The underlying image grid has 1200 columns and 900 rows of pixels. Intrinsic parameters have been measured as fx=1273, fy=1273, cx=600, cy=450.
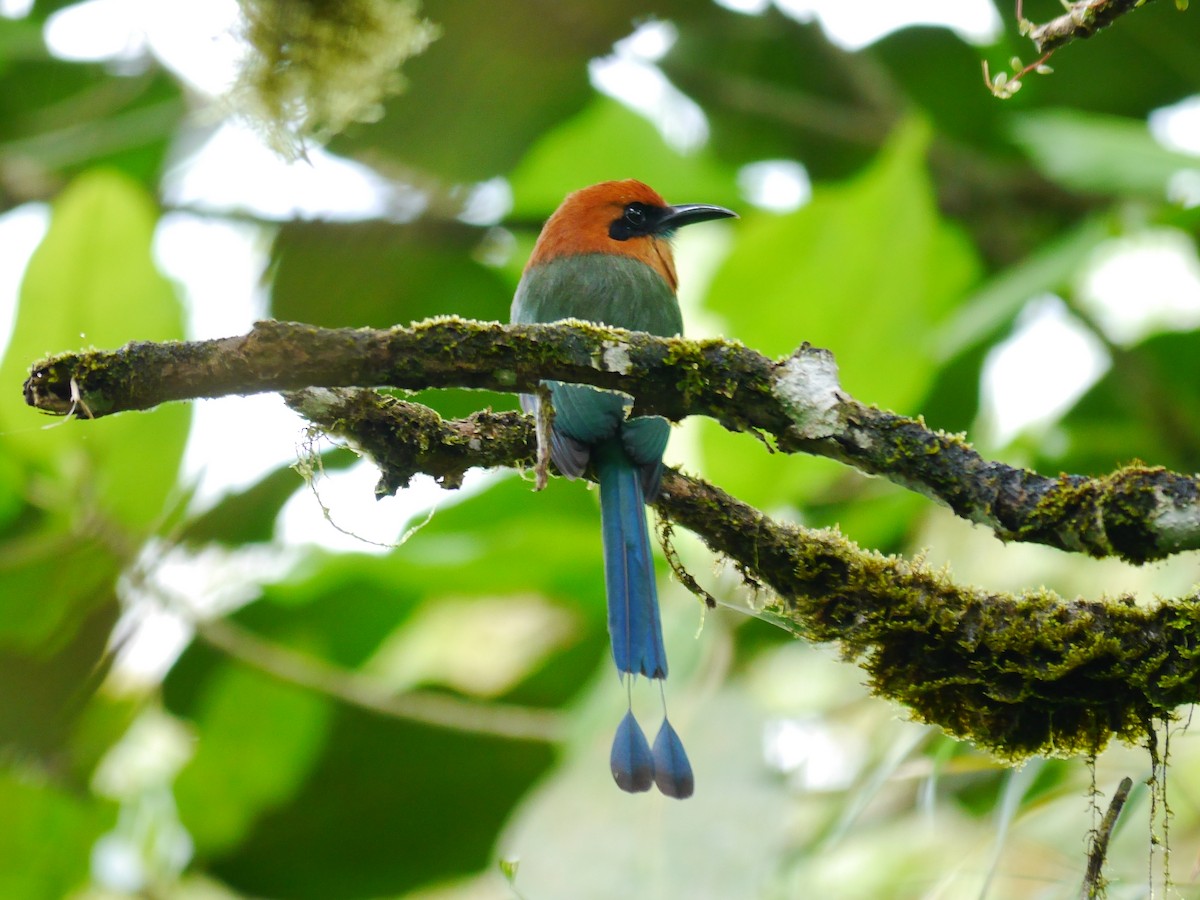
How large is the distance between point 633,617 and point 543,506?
2.10 m

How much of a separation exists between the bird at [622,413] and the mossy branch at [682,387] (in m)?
0.14

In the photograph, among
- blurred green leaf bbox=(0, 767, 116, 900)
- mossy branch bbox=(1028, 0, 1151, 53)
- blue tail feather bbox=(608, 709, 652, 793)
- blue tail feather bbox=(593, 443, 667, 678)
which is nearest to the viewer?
mossy branch bbox=(1028, 0, 1151, 53)

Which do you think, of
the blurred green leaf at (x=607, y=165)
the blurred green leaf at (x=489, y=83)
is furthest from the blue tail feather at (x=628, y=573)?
→ the blurred green leaf at (x=607, y=165)

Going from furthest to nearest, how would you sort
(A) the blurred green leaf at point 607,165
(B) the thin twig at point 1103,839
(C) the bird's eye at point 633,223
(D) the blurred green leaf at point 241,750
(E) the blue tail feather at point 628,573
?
(A) the blurred green leaf at point 607,165 < (D) the blurred green leaf at point 241,750 < (C) the bird's eye at point 633,223 < (E) the blue tail feather at point 628,573 < (B) the thin twig at point 1103,839

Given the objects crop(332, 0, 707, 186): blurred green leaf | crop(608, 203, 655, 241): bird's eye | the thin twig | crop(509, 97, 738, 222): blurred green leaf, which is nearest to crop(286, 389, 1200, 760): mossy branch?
the thin twig

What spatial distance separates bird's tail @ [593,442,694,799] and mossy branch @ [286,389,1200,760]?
316mm

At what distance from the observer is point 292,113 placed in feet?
9.75

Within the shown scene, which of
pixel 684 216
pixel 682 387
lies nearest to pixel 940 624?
pixel 682 387

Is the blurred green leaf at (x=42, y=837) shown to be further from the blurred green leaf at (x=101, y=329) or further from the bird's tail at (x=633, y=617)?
the bird's tail at (x=633, y=617)

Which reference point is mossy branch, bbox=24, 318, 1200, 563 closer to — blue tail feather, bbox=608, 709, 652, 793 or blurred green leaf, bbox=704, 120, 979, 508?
blue tail feather, bbox=608, 709, 652, 793

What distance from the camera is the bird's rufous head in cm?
358

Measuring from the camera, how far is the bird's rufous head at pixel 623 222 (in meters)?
3.58

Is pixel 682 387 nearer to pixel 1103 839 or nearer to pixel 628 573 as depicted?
pixel 628 573

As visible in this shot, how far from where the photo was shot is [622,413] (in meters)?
2.74
